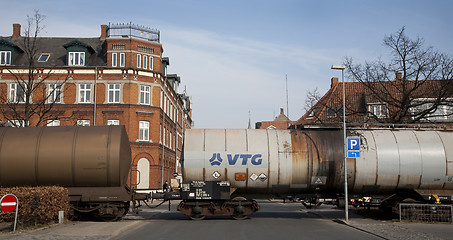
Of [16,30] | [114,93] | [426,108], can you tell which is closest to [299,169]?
[426,108]

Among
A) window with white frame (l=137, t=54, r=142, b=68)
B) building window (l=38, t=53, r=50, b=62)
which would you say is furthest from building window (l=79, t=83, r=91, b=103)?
building window (l=38, t=53, r=50, b=62)

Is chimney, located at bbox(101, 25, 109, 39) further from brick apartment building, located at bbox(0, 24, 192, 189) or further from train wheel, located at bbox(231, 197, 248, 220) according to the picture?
train wheel, located at bbox(231, 197, 248, 220)

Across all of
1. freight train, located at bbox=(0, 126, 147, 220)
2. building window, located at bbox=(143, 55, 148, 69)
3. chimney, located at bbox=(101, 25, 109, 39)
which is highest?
chimney, located at bbox=(101, 25, 109, 39)

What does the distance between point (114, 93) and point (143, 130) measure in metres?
4.59

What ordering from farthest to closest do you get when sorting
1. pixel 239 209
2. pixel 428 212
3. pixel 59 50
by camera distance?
pixel 59 50, pixel 239 209, pixel 428 212

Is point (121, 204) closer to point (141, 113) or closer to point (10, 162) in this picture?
point (10, 162)

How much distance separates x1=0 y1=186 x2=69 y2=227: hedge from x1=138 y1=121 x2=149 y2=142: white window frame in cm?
2558

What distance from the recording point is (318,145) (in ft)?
63.4

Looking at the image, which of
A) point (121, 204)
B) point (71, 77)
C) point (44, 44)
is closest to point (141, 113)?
point (71, 77)

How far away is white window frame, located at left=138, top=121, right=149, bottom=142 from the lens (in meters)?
42.1

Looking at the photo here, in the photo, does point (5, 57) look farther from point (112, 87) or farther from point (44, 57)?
point (112, 87)

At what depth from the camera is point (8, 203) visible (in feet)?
44.5

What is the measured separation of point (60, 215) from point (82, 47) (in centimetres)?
3018

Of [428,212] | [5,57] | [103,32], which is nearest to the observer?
[428,212]
